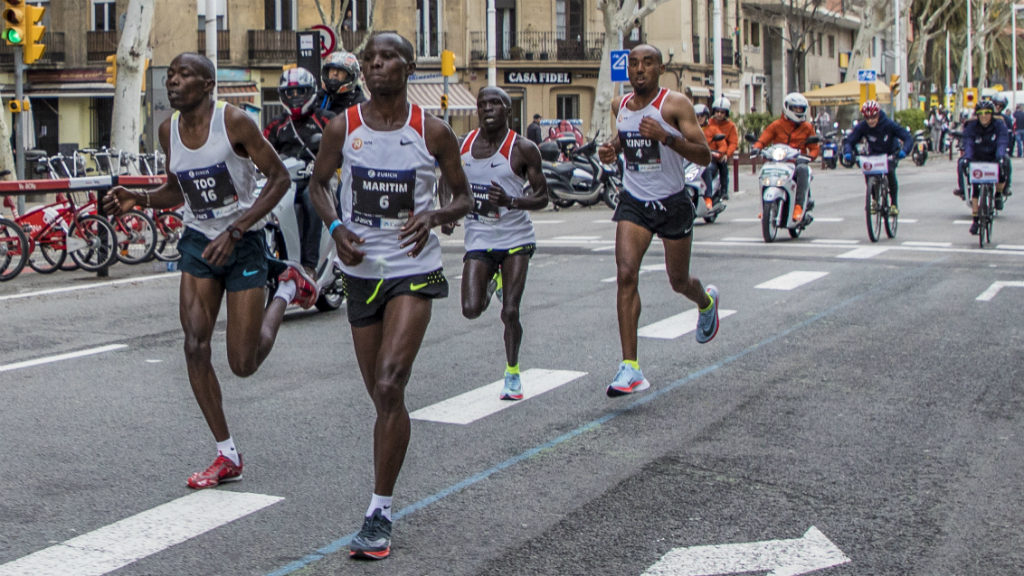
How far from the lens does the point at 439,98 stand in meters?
47.5

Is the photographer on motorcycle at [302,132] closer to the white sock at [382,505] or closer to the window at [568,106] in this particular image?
the white sock at [382,505]

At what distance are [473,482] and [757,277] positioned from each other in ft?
26.0

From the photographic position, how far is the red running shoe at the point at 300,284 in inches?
291

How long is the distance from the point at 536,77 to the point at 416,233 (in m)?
47.6

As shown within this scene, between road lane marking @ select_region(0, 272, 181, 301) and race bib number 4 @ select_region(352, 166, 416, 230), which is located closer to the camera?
race bib number 4 @ select_region(352, 166, 416, 230)

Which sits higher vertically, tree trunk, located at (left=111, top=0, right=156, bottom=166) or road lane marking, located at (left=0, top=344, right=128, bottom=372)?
tree trunk, located at (left=111, top=0, right=156, bottom=166)

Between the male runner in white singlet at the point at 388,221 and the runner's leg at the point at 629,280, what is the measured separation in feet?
8.04

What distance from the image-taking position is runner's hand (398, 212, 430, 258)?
14.9ft

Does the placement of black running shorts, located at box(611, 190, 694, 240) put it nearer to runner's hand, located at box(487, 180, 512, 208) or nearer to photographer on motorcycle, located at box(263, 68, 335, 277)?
runner's hand, located at box(487, 180, 512, 208)

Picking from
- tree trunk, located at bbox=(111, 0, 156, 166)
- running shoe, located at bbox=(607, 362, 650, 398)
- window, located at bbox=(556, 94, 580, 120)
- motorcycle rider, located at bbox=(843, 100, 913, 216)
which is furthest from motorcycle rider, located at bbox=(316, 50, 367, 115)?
window, located at bbox=(556, 94, 580, 120)

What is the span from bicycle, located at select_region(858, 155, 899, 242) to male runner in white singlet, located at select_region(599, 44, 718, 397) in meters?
9.22

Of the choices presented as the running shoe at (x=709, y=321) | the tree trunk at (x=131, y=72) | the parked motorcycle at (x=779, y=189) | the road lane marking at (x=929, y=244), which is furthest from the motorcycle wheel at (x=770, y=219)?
the tree trunk at (x=131, y=72)

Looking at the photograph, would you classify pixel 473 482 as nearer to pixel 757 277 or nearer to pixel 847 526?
pixel 847 526

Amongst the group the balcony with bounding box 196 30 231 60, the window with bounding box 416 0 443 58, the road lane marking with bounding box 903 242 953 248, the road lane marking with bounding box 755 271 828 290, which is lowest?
the road lane marking with bounding box 755 271 828 290
